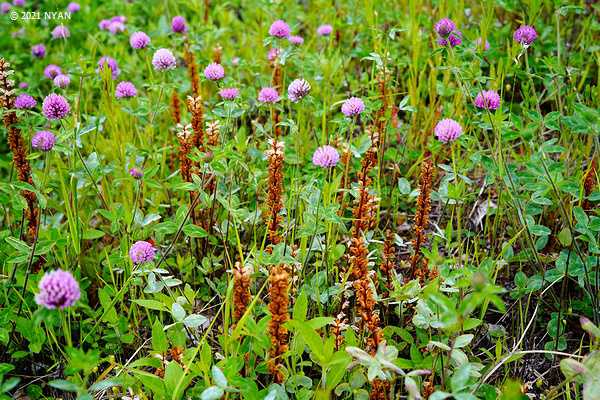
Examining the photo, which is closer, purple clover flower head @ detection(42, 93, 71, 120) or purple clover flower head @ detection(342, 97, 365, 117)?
purple clover flower head @ detection(42, 93, 71, 120)

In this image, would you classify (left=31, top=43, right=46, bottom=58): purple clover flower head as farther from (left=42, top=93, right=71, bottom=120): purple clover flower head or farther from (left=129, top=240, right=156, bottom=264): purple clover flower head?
(left=129, top=240, right=156, bottom=264): purple clover flower head

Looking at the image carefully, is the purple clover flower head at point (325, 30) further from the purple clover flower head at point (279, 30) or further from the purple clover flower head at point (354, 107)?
the purple clover flower head at point (354, 107)

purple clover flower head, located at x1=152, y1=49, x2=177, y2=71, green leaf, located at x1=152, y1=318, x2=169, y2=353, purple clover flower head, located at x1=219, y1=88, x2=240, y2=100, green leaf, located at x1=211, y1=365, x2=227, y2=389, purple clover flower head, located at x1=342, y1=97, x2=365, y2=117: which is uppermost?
purple clover flower head, located at x1=152, y1=49, x2=177, y2=71

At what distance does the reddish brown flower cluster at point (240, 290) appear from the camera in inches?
69.3

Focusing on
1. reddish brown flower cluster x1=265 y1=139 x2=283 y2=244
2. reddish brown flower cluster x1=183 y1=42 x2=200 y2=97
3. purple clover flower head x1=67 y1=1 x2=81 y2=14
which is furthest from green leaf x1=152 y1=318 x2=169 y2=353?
purple clover flower head x1=67 y1=1 x2=81 y2=14

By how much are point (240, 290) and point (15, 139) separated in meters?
1.18

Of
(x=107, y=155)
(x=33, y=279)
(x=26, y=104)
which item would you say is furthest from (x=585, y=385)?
(x=107, y=155)

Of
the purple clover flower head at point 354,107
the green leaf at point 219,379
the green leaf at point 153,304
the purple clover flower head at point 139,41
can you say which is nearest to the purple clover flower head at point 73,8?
the purple clover flower head at point 139,41

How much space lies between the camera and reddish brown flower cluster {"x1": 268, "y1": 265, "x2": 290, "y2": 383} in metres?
1.70

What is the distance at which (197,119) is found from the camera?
248 cm

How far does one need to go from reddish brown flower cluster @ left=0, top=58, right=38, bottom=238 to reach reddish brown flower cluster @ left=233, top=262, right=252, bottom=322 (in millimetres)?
1039

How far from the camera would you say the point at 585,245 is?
2.42 metres

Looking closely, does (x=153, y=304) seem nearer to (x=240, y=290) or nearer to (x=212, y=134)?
(x=240, y=290)

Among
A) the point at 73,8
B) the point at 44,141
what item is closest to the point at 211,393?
the point at 44,141
